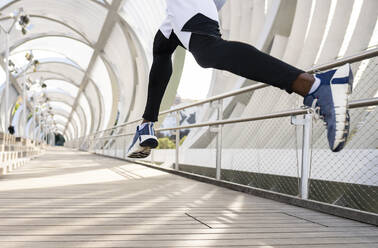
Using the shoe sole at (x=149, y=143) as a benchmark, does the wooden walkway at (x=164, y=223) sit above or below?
below

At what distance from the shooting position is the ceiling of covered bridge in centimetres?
1447

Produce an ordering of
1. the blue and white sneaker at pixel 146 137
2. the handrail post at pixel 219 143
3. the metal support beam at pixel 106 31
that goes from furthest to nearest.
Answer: the metal support beam at pixel 106 31 < the handrail post at pixel 219 143 < the blue and white sneaker at pixel 146 137

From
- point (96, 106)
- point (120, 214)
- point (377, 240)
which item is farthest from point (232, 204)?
point (96, 106)

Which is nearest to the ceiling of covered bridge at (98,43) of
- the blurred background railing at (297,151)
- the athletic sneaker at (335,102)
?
the blurred background railing at (297,151)

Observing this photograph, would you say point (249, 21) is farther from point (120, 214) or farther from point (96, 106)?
point (96, 106)

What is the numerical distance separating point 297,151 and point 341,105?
5.36ft

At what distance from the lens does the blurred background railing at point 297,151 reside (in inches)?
110

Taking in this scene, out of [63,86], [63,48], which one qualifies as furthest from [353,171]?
[63,86]

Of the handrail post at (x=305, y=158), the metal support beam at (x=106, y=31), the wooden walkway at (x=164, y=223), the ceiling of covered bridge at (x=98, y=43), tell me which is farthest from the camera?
the metal support beam at (x=106, y=31)

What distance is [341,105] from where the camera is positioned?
1391 mm

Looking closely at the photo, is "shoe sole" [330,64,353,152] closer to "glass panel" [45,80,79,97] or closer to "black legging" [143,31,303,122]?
"black legging" [143,31,303,122]

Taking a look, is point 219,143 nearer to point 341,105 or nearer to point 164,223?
point 164,223

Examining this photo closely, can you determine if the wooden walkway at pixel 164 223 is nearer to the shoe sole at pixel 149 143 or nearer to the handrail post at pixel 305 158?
the handrail post at pixel 305 158

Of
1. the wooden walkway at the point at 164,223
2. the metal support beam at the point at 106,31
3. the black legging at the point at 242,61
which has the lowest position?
the wooden walkway at the point at 164,223
